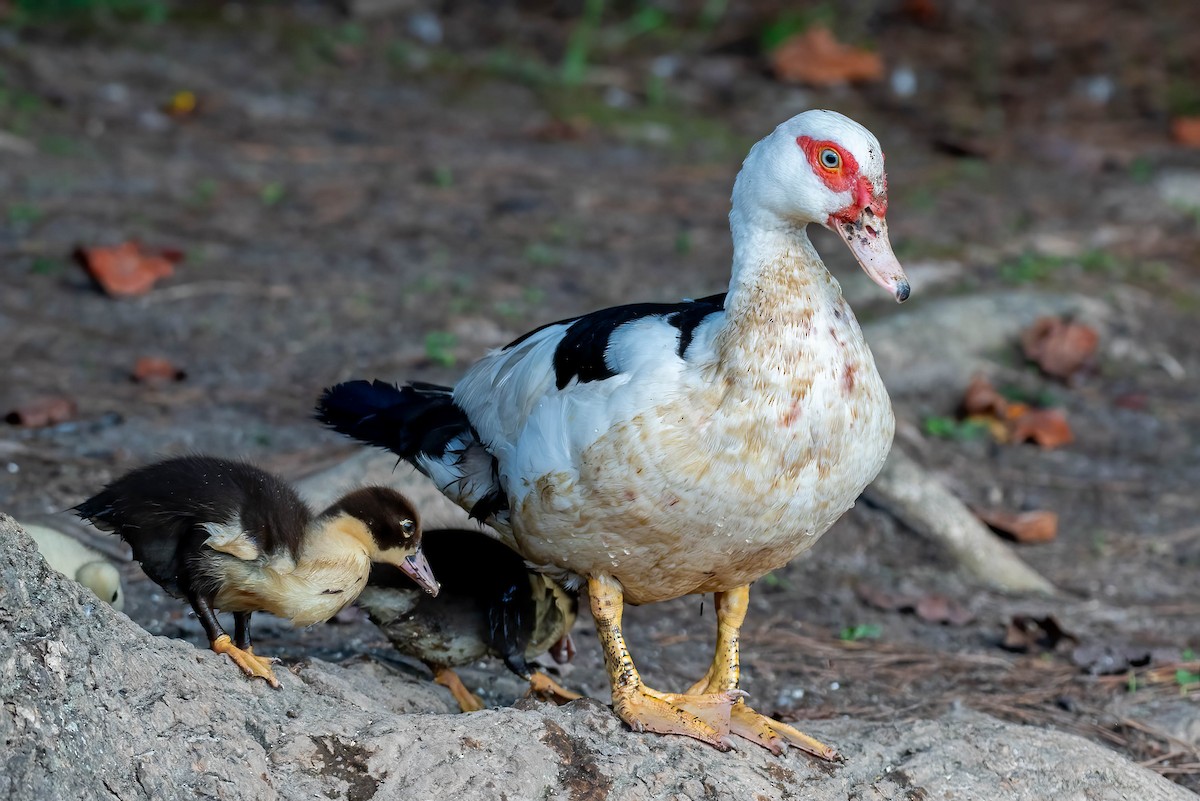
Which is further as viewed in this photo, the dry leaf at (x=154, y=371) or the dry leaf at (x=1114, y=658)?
the dry leaf at (x=154, y=371)

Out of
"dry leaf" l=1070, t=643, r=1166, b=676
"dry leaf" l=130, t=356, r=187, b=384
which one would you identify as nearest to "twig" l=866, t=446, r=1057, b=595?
"dry leaf" l=1070, t=643, r=1166, b=676

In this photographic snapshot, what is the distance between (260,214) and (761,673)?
15.4ft

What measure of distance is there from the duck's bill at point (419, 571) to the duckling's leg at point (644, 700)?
17.2 inches

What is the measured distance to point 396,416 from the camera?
4.06 m

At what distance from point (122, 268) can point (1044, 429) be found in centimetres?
437

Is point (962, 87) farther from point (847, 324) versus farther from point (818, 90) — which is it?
point (847, 324)

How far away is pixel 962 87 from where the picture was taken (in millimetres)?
11188

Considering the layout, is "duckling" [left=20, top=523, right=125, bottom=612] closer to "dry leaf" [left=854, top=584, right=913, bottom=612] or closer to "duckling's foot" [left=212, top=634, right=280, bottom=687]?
"duckling's foot" [left=212, top=634, right=280, bottom=687]

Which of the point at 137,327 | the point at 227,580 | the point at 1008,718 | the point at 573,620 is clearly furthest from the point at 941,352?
the point at 227,580

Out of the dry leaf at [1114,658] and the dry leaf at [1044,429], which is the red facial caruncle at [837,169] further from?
the dry leaf at [1044,429]

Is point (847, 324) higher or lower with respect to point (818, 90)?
higher

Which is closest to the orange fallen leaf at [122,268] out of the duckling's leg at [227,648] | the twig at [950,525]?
the twig at [950,525]

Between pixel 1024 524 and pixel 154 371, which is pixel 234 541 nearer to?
pixel 154 371

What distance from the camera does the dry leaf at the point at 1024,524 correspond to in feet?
18.8
